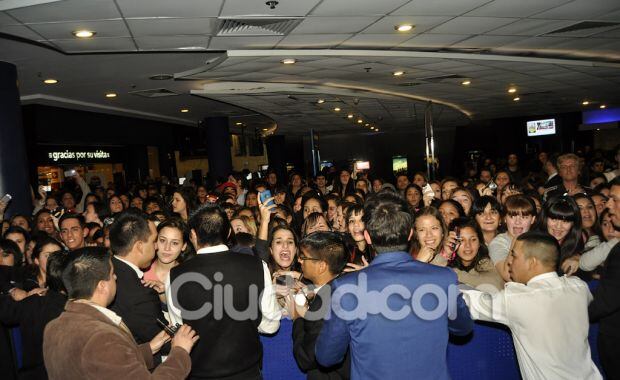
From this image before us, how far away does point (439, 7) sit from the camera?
5.02 metres

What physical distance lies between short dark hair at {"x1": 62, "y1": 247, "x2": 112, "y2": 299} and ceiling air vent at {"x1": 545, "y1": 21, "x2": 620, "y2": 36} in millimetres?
5915

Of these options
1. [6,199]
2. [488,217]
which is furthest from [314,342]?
[6,199]

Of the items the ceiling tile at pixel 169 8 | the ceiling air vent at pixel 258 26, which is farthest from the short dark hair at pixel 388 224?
the ceiling air vent at pixel 258 26

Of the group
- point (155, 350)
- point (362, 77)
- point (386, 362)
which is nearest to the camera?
point (386, 362)

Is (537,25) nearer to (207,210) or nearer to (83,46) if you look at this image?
(207,210)

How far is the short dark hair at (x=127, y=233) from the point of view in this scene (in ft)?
9.72

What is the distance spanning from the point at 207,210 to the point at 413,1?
3.13 metres

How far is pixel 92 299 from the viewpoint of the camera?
89.0 inches

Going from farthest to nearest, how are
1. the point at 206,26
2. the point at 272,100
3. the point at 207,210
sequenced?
the point at 272,100 < the point at 206,26 < the point at 207,210

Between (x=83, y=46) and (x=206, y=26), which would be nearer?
(x=206, y=26)

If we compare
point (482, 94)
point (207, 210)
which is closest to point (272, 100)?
point (482, 94)

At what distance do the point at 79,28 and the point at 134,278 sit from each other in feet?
11.4

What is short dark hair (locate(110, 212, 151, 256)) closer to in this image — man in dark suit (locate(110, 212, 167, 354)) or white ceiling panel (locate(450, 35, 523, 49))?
man in dark suit (locate(110, 212, 167, 354))

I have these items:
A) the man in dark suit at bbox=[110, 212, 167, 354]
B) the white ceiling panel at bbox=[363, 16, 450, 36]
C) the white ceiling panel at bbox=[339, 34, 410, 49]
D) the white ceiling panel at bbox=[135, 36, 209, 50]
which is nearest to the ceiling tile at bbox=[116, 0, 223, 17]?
the white ceiling panel at bbox=[135, 36, 209, 50]
